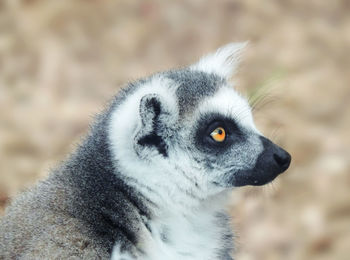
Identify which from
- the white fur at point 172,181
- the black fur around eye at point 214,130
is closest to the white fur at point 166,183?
the white fur at point 172,181

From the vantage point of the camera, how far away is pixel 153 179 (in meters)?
3.59

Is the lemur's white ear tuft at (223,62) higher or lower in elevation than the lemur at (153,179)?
higher

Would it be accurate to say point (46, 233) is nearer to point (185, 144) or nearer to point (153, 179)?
point (153, 179)

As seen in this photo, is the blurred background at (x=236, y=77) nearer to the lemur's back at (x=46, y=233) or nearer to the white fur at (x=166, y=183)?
the white fur at (x=166, y=183)

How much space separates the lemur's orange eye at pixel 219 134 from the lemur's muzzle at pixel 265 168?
188 millimetres

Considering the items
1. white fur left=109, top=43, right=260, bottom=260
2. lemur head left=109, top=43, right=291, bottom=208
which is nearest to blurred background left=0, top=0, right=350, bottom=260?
white fur left=109, top=43, right=260, bottom=260

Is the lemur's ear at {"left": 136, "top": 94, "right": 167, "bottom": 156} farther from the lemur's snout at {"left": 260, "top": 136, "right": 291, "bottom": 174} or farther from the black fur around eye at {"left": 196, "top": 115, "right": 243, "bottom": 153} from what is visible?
the lemur's snout at {"left": 260, "top": 136, "right": 291, "bottom": 174}

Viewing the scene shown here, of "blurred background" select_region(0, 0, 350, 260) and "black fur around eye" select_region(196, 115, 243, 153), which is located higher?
"blurred background" select_region(0, 0, 350, 260)

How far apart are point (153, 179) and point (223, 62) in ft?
3.51

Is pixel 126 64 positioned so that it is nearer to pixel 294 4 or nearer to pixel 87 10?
pixel 87 10

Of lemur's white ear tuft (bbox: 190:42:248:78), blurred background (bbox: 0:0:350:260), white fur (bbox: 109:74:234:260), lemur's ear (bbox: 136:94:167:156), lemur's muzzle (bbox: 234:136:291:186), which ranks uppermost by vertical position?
blurred background (bbox: 0:0:350:260)

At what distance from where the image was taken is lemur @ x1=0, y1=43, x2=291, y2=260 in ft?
11.3

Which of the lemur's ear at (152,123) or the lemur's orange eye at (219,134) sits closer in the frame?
the lemur's ear at (152,123)

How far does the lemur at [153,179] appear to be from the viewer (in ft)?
11.3
